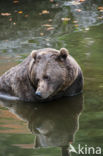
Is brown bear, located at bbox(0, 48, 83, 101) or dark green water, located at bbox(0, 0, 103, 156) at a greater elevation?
brown bear, located at bbox(0, 48, 83, 101)

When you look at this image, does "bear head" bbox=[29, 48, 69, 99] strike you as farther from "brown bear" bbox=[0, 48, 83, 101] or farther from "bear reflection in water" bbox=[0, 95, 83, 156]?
"bear reflection in water" bbox=[0, 95, 83, 156]

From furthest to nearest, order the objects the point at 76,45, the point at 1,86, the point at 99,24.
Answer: the point at 99,24 → the point at 76,45 → the point at 1,86

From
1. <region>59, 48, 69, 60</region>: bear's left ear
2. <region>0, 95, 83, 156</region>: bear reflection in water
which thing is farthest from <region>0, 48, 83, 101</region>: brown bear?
<region>0, 95, 83, 156</region>: bear reflection in water

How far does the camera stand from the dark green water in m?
6.52

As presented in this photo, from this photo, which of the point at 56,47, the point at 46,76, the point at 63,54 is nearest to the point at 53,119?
the point at 46,76

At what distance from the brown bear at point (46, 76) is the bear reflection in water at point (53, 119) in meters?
0.19

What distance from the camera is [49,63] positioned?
7.55m

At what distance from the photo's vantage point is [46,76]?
24.4 ft

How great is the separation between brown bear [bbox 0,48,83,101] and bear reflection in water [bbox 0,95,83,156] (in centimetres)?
19

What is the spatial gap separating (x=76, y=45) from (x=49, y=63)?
12.4 ft

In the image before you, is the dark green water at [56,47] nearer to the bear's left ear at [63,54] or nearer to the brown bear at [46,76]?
the brown bear at [46,76]

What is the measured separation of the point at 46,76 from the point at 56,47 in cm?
390

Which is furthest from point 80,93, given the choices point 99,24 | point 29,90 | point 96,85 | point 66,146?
point 99,24

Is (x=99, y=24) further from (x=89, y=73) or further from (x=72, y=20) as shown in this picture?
(x=89, y=73)
